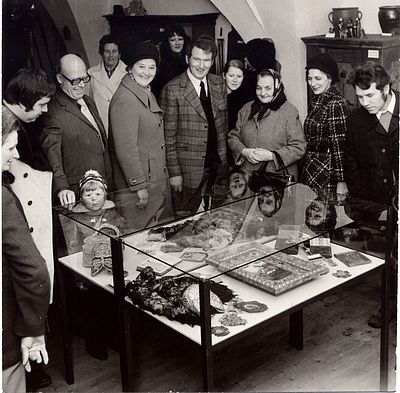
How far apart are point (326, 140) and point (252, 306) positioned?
70.1 inches

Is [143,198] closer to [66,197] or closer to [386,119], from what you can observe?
[66,197]

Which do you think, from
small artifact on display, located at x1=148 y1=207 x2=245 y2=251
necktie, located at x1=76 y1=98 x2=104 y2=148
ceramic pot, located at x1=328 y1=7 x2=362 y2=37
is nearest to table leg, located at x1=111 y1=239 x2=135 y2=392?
small artifact on display, located at x1=148 y1=207 x2=245 y2=251

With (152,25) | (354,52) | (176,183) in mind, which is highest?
(152,25)

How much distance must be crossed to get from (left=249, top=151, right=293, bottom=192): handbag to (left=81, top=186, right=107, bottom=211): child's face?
883mm

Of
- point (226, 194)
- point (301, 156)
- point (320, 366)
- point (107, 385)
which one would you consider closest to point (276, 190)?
point (226, 194)

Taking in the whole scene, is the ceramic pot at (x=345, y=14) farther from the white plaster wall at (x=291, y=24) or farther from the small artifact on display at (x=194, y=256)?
the small artifact on display at (x=194, y=256)

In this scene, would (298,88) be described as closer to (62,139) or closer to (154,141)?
(154,141)

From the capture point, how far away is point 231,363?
13.6 feet

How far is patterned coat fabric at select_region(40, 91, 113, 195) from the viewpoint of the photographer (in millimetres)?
4012

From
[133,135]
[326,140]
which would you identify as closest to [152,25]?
[133,135]

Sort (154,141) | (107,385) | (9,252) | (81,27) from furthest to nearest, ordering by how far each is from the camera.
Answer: (154,141) < (81,27) < (107,385) < (9,252)

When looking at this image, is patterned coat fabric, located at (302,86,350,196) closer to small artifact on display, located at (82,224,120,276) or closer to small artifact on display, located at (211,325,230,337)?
small artifact on display, located at (82,224,120,276)

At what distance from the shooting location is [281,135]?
15.7ft

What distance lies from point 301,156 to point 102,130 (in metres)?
1.39
